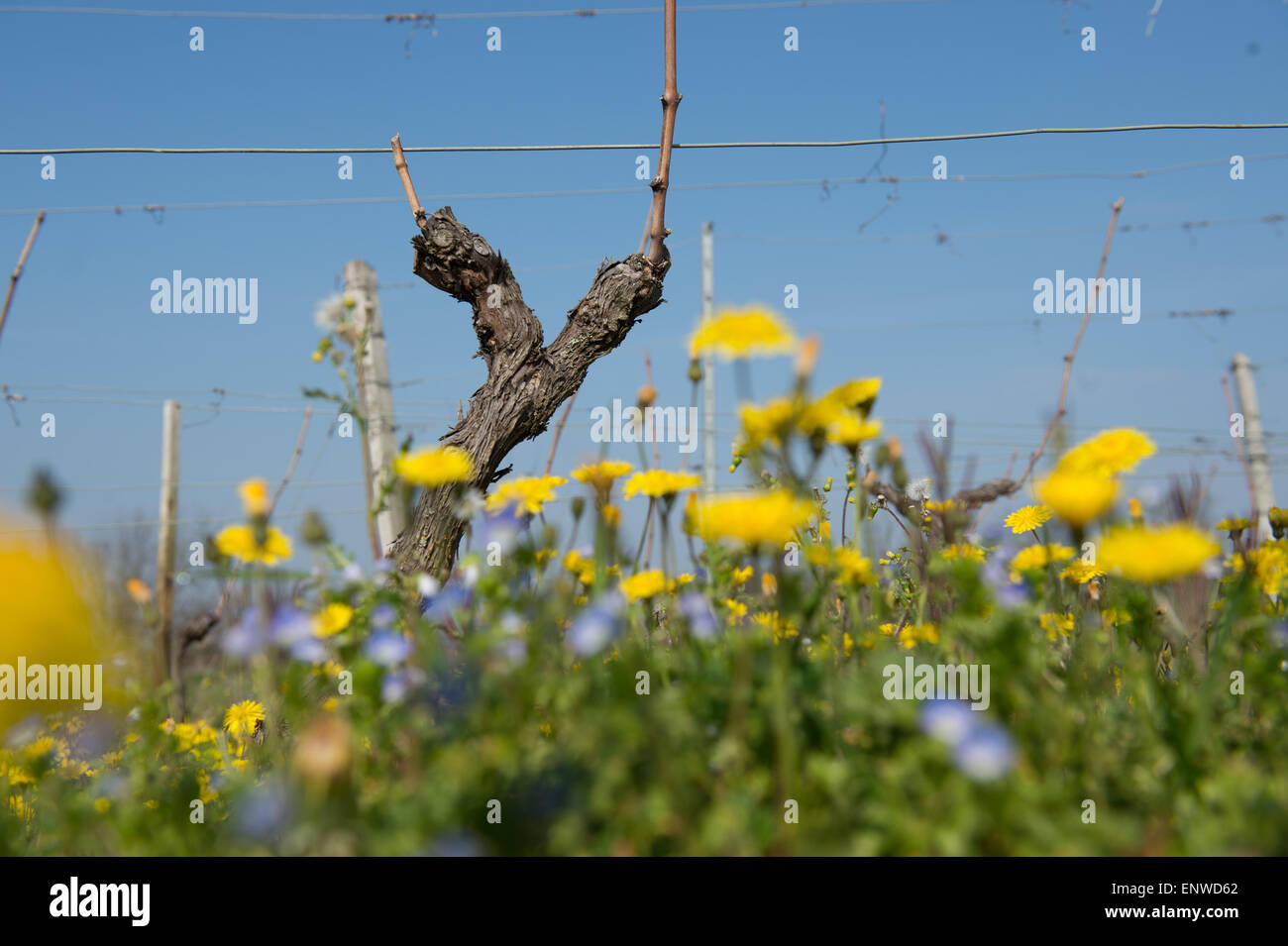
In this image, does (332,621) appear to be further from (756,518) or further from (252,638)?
(756,518)

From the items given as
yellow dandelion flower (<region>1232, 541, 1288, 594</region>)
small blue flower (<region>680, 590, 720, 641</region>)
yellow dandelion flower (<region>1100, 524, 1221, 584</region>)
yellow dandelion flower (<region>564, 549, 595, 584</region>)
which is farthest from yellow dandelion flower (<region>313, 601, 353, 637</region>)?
yellow dandelion flower (<region>1232, 541, 1288, 594</region>)

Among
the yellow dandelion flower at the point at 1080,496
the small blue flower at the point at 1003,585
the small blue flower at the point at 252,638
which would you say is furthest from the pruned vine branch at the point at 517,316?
the yellow dandelion flower at the point at 1080,496

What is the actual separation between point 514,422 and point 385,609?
1688 millimetres

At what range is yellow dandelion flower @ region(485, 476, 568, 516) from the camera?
1681 millimetres

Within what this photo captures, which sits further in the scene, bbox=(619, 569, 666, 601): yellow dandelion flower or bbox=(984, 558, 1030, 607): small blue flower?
bbox=(619, 569, 666, 601): yellow dandelion flower

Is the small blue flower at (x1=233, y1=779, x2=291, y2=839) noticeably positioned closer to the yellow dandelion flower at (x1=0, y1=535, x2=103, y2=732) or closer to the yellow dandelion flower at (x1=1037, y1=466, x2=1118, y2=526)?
the yellow dandelion flower at (x1=1037, y1=466, x2=1118, y2=526)

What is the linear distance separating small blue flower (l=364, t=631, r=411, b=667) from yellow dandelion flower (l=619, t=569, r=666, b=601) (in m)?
0.41

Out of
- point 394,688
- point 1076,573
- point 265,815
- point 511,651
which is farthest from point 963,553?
point 265,815

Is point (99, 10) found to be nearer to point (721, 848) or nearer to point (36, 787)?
point (36, 787)

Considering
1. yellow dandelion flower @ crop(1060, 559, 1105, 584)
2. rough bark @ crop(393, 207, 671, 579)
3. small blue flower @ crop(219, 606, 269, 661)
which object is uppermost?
rough bark @ crop(393, 207, 671, 579)

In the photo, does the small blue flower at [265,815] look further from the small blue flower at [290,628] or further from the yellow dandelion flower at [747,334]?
the yellow dandelion flower at [747,334]

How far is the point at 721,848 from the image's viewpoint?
1037mm
